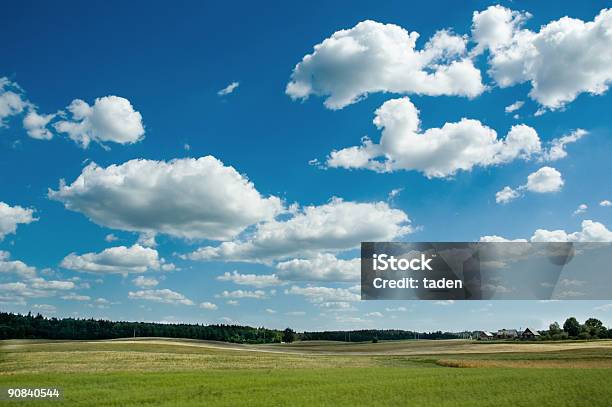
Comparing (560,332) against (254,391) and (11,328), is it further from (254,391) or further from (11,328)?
(11,328)

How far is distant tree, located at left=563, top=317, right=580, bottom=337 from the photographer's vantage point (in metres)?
164

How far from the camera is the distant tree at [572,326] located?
164200mm

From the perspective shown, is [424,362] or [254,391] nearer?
[254,391]

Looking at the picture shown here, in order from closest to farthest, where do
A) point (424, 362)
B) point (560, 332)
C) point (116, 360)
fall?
point (116, 360) < point (424, 362) < point (560, 332)

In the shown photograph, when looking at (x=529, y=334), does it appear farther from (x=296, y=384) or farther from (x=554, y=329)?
(x=296, y=384)

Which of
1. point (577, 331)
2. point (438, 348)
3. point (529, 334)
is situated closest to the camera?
point (438, 348)

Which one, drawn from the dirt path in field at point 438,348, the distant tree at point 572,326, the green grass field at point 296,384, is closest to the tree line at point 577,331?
the distant tree at point 572,326

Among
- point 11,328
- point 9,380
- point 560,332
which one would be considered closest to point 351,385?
point 9,380

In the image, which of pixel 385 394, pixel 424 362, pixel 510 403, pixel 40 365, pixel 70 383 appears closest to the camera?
pixel 510 403

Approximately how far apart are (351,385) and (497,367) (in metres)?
23.7

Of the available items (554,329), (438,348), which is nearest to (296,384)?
(438,348)

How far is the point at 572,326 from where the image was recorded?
16925cm

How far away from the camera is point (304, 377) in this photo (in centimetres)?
4909

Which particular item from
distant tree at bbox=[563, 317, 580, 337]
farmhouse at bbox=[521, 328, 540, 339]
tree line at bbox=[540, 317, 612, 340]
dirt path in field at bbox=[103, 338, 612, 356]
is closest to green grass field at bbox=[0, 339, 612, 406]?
dirt path in field at bbox=[103, 338, 612, 356]
